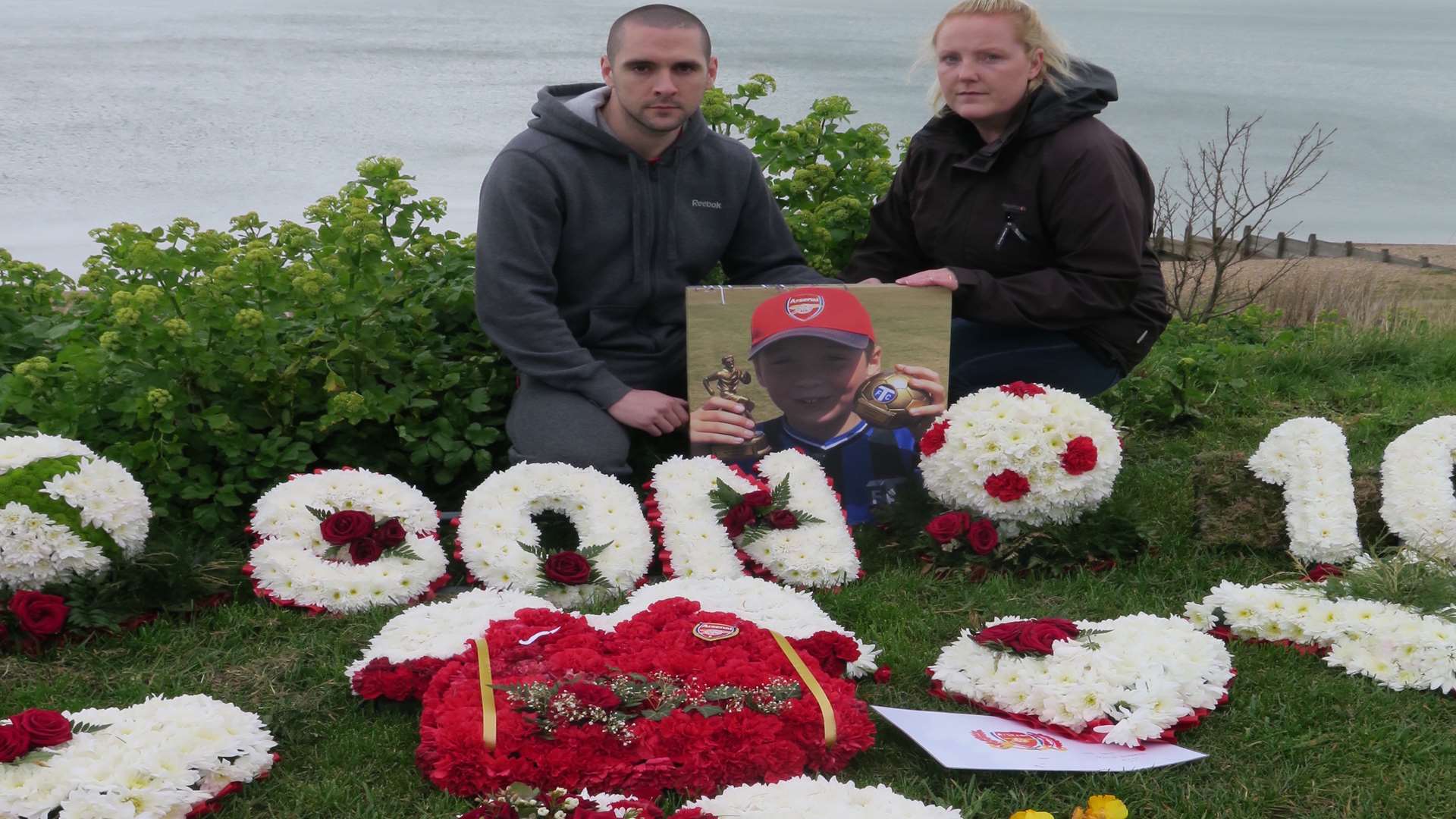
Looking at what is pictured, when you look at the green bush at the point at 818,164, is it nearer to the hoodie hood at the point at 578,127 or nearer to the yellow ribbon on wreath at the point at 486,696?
the hoodie hood at the point at 578,127

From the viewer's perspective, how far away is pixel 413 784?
3014 mm

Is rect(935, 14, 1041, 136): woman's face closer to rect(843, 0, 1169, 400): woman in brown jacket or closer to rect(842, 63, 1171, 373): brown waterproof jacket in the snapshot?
rect(843, 0, 1169, 400): woman in brown jacket

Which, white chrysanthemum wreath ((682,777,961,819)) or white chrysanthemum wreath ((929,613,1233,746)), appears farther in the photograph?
white chrysanthemum wreath ((929,613,1233,746))

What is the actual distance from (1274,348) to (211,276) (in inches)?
211

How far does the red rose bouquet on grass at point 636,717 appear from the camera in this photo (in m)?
2.91

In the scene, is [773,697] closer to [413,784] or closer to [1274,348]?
[413,784]

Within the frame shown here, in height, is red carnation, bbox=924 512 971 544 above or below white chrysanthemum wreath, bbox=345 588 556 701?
above

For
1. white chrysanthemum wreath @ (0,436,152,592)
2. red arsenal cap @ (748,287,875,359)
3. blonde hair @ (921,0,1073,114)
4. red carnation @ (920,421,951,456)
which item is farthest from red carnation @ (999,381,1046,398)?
white chrysanthemum wreath @ (0,436,152,592)

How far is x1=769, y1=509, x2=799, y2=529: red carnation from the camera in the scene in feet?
14.1

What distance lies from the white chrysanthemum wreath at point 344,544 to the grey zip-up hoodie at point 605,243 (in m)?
0.66

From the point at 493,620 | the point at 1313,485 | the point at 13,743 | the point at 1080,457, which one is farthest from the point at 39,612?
the point at 1313,485

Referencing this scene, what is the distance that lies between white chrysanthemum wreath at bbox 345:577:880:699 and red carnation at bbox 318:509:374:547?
0.46 m

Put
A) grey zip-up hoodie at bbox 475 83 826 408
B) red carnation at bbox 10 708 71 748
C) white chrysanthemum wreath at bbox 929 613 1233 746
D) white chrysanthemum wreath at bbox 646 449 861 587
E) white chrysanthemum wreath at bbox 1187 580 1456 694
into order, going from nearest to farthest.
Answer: red carnation at bbox 10 708 71 748
white chrysanthemum wreath at bbox 929 613 1233 746
white chrysanthemum wreath at bbox 1187 580 1456 694
white chrysanthemum wreath at bbox 646 449 861 587
grey zip-up hoodie at bbox 475 83 826 408

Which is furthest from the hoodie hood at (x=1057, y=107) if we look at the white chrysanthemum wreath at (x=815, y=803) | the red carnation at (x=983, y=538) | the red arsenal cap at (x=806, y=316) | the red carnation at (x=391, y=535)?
the white chrysanthemum wreath at (x=815, y=803)
